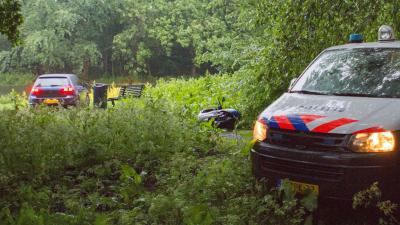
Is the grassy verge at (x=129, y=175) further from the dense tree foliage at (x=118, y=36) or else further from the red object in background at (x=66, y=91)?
the dense tree foliage at (x=118, y=36)

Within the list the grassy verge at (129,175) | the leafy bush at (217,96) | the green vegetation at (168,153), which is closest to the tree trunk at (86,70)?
the leafy bush at (217,96)

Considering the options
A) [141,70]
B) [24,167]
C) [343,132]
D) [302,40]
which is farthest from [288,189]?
[141,70]

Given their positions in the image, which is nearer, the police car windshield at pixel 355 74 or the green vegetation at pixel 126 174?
the green vegetation at pixel 126 174

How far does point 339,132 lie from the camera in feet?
15.4

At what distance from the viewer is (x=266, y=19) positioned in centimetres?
1050

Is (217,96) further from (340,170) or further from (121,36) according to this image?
(121,36)

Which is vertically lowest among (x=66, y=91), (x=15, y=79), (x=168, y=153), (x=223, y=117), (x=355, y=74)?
(x=15, y=79)

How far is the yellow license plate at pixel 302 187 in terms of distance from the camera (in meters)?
4.84

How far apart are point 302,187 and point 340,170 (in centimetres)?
46

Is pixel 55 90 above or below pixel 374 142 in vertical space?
below

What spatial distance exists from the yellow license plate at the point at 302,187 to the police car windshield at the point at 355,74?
1244 millimetres

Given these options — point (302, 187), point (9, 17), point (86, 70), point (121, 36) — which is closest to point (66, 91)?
point (9, 17)

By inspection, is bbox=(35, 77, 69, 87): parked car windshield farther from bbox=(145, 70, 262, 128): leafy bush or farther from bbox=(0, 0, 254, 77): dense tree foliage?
bbox=(0, 0, 254, 77): dense tree foliage

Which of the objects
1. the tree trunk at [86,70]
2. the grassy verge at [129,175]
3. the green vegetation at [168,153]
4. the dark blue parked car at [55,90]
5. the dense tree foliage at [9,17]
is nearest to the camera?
the grassy verge at [129,175]
